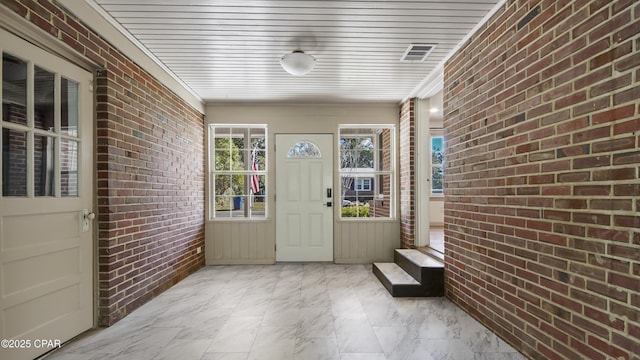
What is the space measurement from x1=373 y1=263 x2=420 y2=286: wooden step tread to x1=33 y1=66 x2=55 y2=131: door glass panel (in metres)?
3.30

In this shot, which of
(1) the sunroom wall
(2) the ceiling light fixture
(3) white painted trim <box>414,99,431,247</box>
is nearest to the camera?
(2) the ceiling light fixture

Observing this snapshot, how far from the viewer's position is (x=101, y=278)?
246 cm

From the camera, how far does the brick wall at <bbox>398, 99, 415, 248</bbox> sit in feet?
13.9

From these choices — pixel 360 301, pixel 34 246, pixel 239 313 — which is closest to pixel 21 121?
pixel 34 246

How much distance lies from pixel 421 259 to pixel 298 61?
2638 millimetres

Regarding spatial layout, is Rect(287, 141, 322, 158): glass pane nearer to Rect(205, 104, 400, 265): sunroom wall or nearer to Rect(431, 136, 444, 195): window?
Rect(205, 104, 400, 265): sunroom wall

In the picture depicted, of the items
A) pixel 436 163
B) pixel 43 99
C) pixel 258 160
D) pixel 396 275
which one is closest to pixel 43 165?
pixel 43 99

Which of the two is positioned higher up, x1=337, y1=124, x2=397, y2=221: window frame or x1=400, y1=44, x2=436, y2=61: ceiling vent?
x1=400, y1=44, x2=436, y2=61: ceiling vent

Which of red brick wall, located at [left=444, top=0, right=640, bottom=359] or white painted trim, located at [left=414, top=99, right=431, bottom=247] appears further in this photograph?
white painted trim, located at [left=414, top=99, right=431, bottom=247]

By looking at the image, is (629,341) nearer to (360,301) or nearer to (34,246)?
(360,301)

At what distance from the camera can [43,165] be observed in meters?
2.04

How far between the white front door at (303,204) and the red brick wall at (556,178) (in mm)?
2327

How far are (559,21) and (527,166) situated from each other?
864 millimetres

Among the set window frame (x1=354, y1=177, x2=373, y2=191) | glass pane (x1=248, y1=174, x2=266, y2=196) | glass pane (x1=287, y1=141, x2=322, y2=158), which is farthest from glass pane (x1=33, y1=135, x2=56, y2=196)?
window frame (x1=354, y1=177, x2=373, y2=191)
